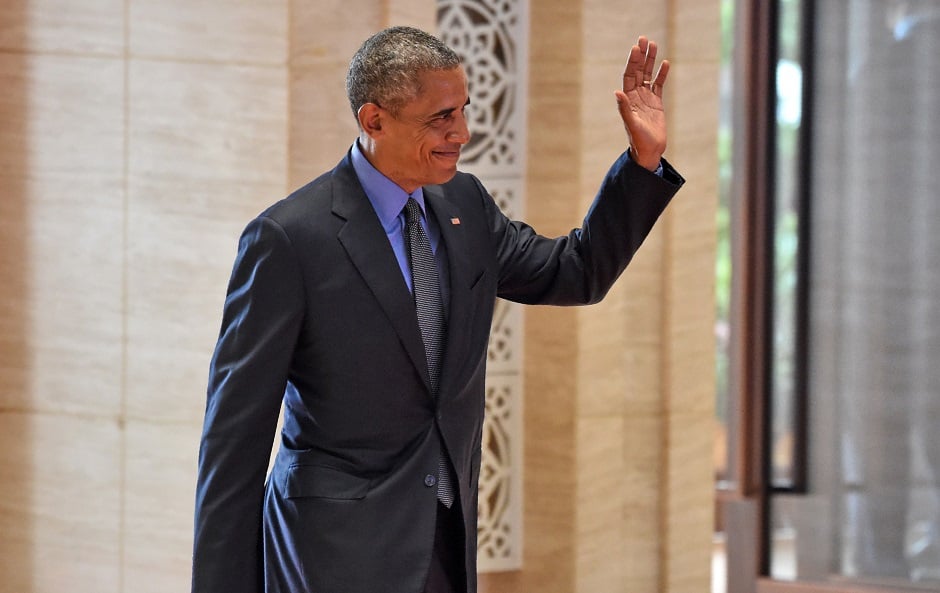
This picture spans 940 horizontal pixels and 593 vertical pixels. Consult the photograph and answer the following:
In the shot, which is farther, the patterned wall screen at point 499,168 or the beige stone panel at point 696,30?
the beige stone panel at point 696,30

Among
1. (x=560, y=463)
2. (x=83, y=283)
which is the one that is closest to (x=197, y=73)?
(x=83, y=283)

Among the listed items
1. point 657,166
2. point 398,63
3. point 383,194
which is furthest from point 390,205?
point 657,166

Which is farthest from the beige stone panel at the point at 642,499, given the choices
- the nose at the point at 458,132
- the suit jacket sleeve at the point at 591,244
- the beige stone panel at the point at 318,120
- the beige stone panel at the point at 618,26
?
the nose at the point at 458,132

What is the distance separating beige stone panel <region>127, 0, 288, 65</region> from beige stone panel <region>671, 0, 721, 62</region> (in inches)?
47.3

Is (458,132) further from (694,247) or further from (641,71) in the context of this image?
(694,247)

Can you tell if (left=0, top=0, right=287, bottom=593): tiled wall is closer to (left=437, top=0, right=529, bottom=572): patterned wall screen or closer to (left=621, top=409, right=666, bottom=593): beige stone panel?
(left=437, top=0, right=529, bottom=572): patterned wall screen

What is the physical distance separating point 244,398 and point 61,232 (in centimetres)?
179

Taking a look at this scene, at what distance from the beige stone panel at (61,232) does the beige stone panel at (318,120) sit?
494 millimetres

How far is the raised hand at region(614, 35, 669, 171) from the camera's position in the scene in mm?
2188

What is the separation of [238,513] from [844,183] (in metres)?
2.75

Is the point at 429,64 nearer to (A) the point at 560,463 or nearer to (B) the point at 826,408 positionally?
(A) the point at 560,463

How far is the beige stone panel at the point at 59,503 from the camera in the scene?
3629 millimetres

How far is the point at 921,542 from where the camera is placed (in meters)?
4.16

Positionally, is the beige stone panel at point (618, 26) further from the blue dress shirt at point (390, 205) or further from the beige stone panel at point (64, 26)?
the blue dress shirt at point (390, 205)
